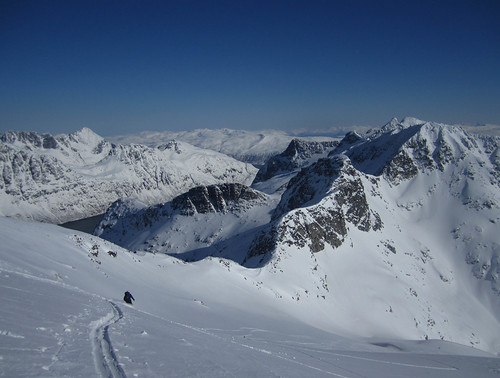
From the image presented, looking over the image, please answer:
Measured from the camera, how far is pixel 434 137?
13612 centimetres

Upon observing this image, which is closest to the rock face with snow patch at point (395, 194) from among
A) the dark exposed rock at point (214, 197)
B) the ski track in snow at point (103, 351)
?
the dark exposed rock at point (214, 197)

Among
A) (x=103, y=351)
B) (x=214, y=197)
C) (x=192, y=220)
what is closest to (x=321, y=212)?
(x=214, y=197)

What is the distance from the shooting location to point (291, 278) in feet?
180

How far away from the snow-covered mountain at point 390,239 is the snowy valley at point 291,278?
45 centimetres

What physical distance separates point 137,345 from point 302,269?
51.6 meters

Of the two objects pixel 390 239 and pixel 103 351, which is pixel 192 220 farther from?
pixel 103 351

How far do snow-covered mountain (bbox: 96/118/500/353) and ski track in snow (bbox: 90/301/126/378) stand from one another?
120 feet

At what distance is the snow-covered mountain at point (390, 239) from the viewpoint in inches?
2361

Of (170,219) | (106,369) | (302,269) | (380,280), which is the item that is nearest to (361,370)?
(106,369)

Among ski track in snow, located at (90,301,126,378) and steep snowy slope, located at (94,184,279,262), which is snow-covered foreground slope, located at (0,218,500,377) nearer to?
ski track in snow, located at (90,301,126,378)

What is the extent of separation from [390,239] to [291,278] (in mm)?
45141

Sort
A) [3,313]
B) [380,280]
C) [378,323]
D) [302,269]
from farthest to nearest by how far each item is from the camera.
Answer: [380,280], [302,269], [378,323], [3,313]

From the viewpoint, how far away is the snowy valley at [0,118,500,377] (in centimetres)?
1133

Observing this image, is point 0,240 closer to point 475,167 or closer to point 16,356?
point 16,356
